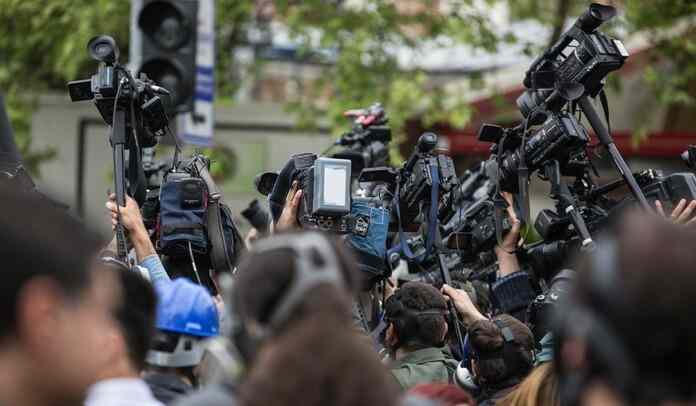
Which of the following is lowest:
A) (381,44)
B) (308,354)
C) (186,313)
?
(186,313)

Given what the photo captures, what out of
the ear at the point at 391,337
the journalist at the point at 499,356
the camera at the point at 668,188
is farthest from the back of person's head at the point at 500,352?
the camera at the point at 668,188

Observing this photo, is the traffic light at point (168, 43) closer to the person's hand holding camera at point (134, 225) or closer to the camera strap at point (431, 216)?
the camera strap at point (431, 216)

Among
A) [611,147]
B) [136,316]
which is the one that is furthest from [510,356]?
[136,316]

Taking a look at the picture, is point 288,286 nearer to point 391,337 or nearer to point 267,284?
point 267,284

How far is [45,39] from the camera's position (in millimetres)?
14953

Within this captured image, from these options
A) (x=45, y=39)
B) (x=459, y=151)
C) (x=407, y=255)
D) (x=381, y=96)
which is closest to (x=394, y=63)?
(x=381, y=96)

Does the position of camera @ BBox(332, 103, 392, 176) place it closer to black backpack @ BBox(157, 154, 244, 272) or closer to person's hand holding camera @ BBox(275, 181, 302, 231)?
person's hand holding camera @ BBox(275, 181, 302, 231)

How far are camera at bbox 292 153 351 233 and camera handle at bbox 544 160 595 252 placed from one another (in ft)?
3.08

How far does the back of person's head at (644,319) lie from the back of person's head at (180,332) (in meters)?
1.42

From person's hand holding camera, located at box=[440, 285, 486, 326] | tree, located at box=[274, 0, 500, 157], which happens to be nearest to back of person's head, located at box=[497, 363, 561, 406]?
person's hand holding camera, located at box=[440, 285, 486, 326]

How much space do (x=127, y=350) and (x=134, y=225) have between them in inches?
88.8

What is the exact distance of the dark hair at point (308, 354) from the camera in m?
2.28

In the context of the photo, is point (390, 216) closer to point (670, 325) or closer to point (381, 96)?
point (670, 325)

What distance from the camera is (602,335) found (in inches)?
85.5
